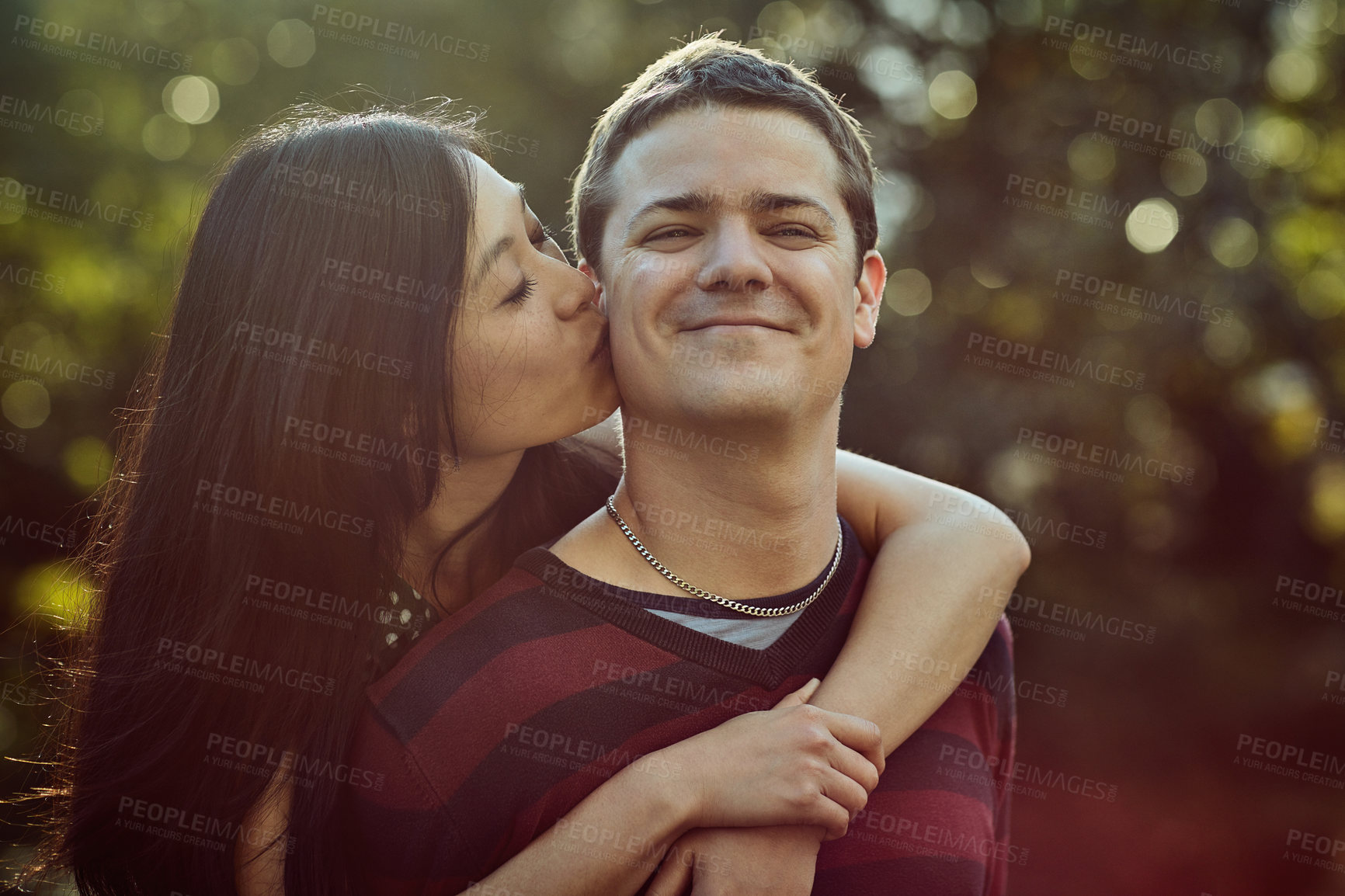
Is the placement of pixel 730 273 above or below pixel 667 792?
above

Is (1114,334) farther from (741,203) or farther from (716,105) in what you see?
(741,203)

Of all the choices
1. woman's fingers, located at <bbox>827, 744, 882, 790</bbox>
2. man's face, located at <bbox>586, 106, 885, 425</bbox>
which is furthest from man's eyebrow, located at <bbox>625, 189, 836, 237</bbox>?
woman's fingers, located at <bbox>827, 744, 882, 790</bbox>

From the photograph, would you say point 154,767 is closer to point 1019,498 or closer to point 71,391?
point 1019,498

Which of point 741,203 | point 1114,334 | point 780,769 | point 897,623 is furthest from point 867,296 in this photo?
point 1114,334

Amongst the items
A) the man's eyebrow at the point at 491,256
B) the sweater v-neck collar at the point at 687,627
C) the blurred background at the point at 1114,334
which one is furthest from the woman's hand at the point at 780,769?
the blurred background at the point at 1114,334

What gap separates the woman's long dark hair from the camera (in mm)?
2338

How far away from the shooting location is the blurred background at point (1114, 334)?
262 inches

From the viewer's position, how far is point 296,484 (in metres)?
2.50

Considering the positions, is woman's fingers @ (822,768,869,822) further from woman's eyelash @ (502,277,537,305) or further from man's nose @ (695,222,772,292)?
woman's eyelash @ (502,277,537,305)

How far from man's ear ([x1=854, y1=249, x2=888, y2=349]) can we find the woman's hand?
3.21 feet

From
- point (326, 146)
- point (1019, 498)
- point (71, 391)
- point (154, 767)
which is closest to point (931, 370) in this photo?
point (1019, 498)

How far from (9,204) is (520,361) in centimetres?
729

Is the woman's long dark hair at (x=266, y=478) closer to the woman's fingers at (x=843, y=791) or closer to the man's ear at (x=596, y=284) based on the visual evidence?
the man's ear at (x=596, y=284)

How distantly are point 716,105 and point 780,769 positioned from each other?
1.48 m
